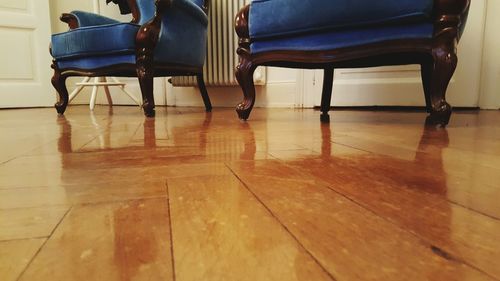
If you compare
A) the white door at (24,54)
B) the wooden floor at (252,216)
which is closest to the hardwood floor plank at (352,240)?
the wooden floor at (252,216)

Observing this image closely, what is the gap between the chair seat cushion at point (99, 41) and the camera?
153 centimetres

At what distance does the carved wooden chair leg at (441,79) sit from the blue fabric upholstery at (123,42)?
1091mm

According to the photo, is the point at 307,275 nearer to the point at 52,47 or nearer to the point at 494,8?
the point at 52,47

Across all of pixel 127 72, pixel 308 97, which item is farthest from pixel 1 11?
pixel 308 97

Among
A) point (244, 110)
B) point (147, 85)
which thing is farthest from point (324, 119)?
point (147, 85)

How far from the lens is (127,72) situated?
1.69 meters

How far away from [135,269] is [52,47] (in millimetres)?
1866

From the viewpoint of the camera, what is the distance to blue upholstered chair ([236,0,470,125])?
96 centimetres

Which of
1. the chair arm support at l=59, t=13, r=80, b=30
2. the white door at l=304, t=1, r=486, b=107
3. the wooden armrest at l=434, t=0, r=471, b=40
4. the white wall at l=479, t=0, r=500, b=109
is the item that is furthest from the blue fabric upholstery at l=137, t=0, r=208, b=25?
the white wall at l=479, t=0, r=500, b=109

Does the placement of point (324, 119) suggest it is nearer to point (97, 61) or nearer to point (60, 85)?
point (97, 61)

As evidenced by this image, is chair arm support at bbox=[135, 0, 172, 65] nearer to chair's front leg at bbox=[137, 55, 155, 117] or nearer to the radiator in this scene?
chair's front leg at bbox=[137, 55, 155, 117]

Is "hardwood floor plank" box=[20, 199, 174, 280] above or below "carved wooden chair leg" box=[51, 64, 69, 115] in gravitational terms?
below

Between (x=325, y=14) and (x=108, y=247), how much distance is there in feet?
3.24

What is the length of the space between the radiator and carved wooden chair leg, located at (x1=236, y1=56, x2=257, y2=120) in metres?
1.06
